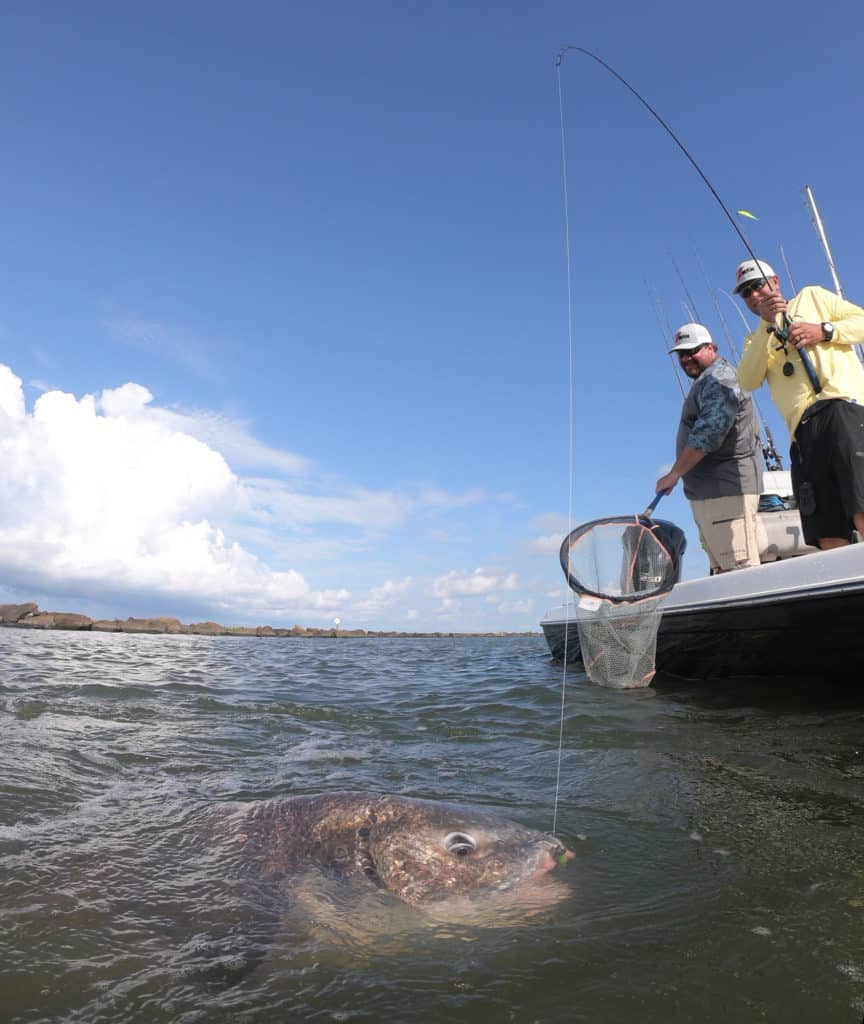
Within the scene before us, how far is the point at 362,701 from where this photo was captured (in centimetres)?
779

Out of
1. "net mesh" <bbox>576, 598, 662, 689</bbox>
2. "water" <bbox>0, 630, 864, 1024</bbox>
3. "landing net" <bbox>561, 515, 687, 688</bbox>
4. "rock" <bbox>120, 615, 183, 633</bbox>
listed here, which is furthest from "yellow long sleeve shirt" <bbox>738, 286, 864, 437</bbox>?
"rock" <bbox>120, 615, 183, 633</bbox>

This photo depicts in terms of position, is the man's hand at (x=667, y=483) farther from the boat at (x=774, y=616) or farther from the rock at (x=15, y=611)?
the rock at (x=15, y=611)

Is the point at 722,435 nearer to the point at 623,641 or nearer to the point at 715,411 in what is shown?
the point at 715,411

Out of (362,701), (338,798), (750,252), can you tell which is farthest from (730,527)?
(338,798)

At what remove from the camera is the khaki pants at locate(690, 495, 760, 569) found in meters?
6.88

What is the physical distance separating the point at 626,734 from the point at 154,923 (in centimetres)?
375

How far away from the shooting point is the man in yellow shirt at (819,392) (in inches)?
197

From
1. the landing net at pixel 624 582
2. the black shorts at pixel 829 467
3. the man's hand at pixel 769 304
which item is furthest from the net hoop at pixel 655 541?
the man's hand at pixel 769 304

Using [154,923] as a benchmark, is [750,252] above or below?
above

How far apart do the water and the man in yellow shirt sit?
1.63 metres

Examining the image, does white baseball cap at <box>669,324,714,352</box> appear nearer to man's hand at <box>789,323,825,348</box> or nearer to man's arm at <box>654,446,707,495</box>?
man's arm at <box>654,446,707,495</box>

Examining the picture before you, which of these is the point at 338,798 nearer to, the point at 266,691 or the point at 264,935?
the point at 264,935

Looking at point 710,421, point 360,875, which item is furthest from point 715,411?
point 360,875

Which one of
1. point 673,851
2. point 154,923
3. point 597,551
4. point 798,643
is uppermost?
point 597,551
